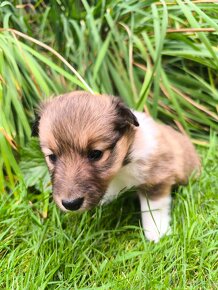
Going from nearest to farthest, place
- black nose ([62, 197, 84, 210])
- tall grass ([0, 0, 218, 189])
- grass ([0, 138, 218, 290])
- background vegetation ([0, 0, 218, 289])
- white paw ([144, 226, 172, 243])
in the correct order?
black nose ([62, 197, 84, 210]) → grass ([0, 138, 218, 290]) → background vegetation ([0, 0, 218, 289]) → white paw ([144, 226, 172, 243]) → tall grass ([0, 0, 218, 189])

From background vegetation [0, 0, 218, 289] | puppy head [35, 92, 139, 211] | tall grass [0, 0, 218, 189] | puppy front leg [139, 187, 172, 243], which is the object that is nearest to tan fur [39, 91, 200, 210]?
puppy head [35, 92, 139, 211]

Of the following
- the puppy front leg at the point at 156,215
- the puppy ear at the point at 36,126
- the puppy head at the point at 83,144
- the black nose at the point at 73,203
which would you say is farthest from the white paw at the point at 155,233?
the puppy ear at the point at 36,126

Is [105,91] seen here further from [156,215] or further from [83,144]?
[83,144]

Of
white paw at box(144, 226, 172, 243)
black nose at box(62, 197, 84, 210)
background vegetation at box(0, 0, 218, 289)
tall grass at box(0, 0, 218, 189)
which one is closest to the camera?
black nose at box(62, 197, 84, 210)

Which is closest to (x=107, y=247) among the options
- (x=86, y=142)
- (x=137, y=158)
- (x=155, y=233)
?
(x=155, y=233)

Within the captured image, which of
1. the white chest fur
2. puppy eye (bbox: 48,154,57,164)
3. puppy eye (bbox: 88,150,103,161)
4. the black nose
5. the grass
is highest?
puppy eye (bbox: 88,150,103,161)

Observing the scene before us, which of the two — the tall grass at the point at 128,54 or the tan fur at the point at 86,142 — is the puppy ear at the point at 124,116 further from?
the tall grass at the point at 128,54

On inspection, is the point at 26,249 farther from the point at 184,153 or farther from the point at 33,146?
the point at 184,153

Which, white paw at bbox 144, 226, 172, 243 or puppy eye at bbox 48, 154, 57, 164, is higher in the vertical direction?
puppy eye at bbox 48, 154, 57, 164

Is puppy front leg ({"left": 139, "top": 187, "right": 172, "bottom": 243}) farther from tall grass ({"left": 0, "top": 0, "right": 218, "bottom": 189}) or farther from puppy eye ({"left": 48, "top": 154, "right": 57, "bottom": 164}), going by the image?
tall grass ({"left": 0, "top": 0, "right": 218, "bottom": 189})
